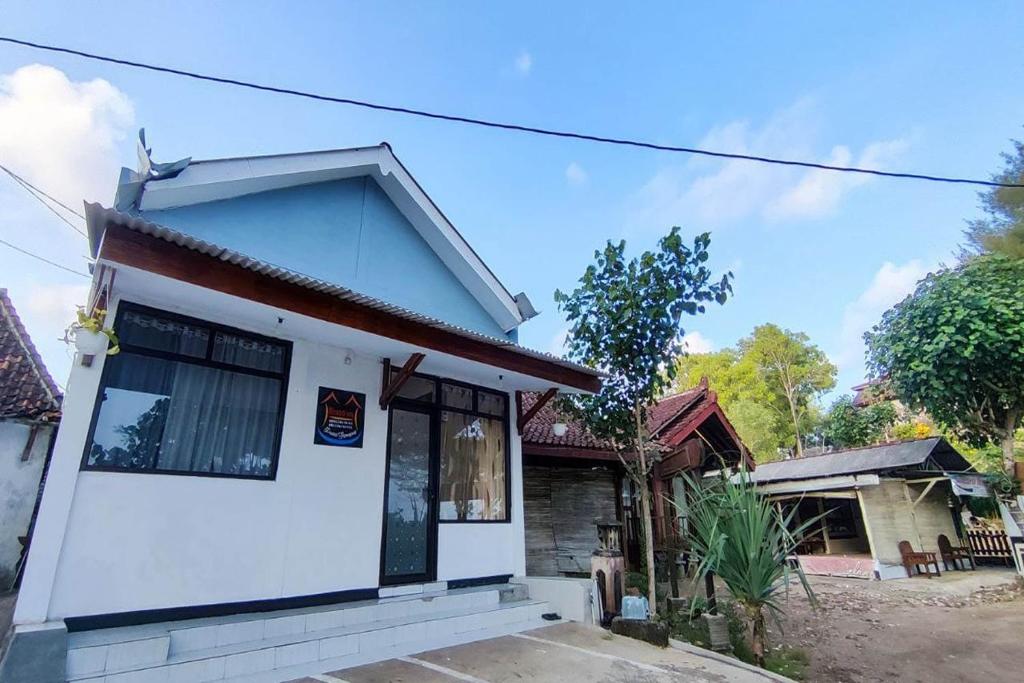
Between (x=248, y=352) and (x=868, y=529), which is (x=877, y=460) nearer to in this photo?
(x=868, y=529)

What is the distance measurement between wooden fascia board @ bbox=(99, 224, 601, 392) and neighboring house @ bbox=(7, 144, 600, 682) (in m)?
0.02

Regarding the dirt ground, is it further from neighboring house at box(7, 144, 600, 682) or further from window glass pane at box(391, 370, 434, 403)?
window glass pane at box(391, 370, 434, 403)

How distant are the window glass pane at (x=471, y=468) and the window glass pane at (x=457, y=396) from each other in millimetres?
137

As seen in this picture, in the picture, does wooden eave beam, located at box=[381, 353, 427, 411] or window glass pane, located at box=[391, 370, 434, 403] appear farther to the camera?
window glass pane, located at box=[391, 370, 434, 403]

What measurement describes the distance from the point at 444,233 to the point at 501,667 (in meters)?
5.62

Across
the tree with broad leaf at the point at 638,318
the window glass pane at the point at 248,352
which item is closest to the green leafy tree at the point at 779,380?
the tree with broad leaf at the point at 638,318

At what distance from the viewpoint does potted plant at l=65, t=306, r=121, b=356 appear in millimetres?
3820

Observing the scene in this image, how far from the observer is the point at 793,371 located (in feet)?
106

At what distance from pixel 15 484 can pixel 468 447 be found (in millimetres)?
7617

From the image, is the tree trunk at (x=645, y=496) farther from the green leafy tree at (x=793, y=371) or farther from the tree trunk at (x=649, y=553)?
the green leafy tree at (x=793, y=371)

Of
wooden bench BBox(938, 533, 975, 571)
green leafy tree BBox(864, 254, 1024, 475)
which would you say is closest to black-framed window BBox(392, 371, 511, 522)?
green leafy tree BBox(864, 254, 1024, 475)

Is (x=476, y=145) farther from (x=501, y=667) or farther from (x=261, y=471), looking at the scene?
(x=501, y=667)

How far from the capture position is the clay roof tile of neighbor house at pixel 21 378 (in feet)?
26.8

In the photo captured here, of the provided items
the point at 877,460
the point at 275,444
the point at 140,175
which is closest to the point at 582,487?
the point at 275,444
